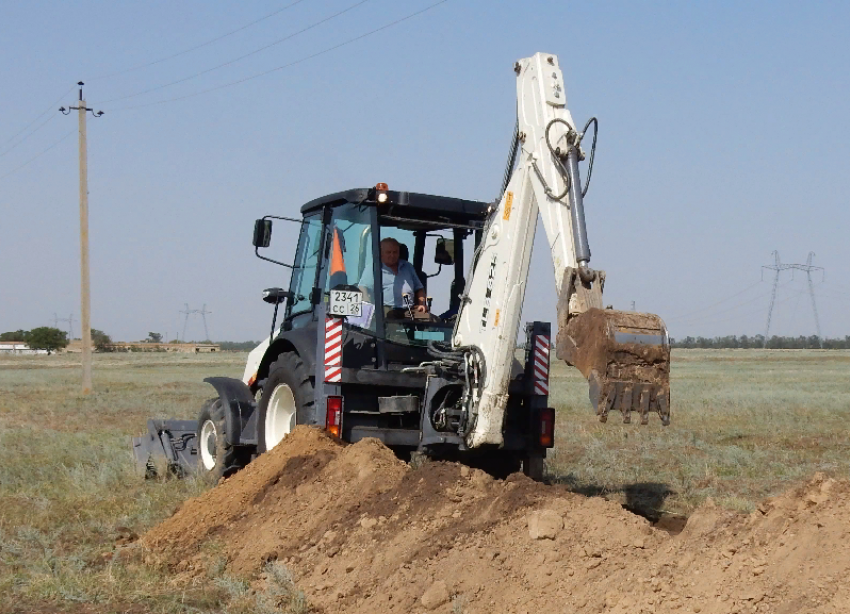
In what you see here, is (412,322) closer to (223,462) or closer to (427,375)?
(427,375)

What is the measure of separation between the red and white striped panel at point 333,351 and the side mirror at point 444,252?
1.65 meters

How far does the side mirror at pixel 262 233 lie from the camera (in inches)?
363

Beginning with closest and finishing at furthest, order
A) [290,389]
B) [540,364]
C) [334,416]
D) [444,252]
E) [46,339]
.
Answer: [334,416] → [290,389] → [540,364] → [444,252] → [46,339]

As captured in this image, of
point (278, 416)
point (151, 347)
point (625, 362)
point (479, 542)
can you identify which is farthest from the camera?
point (151, 347)

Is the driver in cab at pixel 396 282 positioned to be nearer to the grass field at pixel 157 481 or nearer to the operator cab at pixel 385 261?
the operator cab at pixel 385 261

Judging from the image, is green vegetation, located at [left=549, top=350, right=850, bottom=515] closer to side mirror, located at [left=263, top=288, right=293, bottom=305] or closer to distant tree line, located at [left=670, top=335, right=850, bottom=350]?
side mirror, located at [left=263, top=288, right=293, bottom=305]

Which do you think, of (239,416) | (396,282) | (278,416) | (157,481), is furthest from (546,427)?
(157,481)

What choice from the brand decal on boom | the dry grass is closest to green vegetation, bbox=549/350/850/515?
the brand decal on boom

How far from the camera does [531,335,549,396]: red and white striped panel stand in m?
8.90

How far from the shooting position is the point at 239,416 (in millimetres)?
9523

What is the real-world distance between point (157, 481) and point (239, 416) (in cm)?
174

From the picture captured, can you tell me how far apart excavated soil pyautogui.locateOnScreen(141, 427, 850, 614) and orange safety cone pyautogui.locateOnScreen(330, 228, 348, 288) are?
147 centimetres

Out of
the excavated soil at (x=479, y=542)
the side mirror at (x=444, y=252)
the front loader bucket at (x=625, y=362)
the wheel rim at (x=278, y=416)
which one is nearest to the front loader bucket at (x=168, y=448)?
the wheel rim at (x=278, y=416)

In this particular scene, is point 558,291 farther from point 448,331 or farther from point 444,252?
point 444,252
